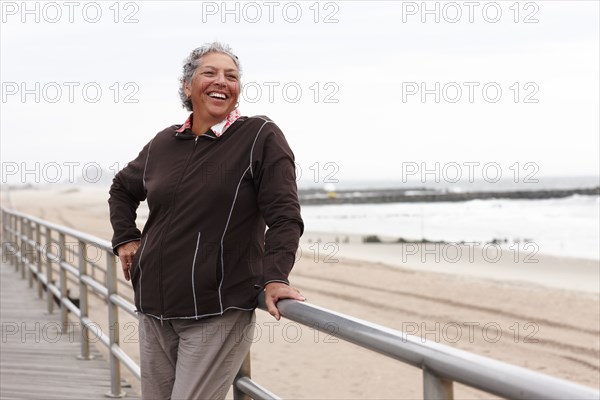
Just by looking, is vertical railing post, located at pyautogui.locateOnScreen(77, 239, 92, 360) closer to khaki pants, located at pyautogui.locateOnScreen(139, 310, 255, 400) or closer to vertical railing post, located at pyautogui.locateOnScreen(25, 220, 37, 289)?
khaki pants, located at pyautogui.locateOnScreen(139, 310, 255, 400)

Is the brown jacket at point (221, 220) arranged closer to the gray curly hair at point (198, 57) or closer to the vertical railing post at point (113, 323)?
the gray curly hair at point (198, 57)

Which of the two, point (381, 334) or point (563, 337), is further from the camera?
point (563, 337)

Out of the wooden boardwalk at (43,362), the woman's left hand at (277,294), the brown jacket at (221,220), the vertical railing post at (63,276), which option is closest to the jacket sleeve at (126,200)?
the brown jacket at (221,220)

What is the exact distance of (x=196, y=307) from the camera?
2084 mm

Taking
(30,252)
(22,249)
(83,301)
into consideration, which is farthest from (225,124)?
(22,249)

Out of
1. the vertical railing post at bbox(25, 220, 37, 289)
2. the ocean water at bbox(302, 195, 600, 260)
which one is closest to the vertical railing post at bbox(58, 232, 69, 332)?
the vertical railing post at bbox(25, 220, 37, 289)

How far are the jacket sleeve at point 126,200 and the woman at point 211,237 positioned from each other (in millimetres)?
213

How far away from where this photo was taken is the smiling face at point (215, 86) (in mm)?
2182

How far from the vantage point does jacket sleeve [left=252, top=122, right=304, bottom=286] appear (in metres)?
1.97

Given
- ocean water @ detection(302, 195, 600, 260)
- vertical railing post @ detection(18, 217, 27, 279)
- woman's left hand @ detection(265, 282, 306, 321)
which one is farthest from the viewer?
ocean water @ detection(302, 195, 600, 260)

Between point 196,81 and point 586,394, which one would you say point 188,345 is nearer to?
point 196,81

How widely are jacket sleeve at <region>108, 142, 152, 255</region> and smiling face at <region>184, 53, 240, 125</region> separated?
0.35 metres

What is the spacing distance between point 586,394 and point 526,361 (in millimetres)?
6804

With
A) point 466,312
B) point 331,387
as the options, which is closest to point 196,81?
point 331,387
